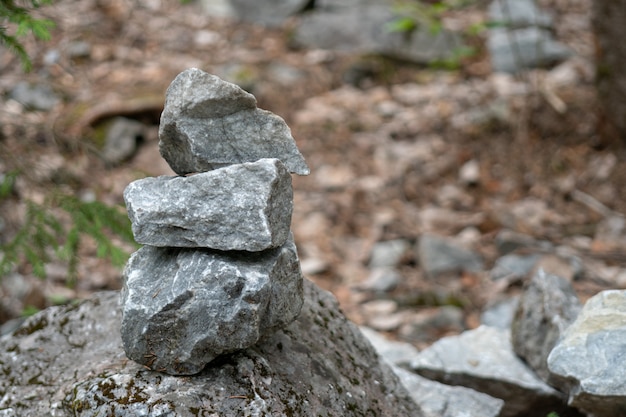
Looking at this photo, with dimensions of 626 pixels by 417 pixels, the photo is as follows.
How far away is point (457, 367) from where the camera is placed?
349cm

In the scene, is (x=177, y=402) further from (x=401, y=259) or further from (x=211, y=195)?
(x=401, y=259)

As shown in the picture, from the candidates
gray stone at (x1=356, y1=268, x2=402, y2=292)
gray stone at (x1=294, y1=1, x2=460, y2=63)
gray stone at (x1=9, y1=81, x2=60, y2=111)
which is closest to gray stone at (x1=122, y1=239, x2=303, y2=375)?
gray stone at (x1=356, y1=268, x2=402, y2=292)

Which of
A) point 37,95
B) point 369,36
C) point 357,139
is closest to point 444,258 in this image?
point 357,139

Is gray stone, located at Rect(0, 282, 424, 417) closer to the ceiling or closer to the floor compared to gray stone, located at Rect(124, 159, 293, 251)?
closer to the floor

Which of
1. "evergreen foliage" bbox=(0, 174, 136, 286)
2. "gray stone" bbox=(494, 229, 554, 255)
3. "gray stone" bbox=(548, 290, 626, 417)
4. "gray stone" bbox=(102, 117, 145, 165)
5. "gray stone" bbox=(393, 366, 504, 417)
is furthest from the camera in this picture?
"gray stone" bbox=(102, 117, 145, 165)

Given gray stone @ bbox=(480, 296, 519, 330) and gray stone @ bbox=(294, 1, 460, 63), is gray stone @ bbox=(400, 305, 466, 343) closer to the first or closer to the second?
gray stone @ bbox=(480, 296, 519, 330)

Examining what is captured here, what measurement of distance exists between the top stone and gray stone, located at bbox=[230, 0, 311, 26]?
7169mm

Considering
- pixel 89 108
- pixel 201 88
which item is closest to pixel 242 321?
pixel 201 88

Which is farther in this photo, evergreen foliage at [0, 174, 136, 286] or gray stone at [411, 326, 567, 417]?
evergreen foliage at [0, 174, 136, 286]

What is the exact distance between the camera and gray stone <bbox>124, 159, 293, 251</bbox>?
209 centimetres

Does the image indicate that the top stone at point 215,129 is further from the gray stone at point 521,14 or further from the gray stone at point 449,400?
the gray stone at point 521,14

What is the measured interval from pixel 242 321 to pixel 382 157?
5074mm

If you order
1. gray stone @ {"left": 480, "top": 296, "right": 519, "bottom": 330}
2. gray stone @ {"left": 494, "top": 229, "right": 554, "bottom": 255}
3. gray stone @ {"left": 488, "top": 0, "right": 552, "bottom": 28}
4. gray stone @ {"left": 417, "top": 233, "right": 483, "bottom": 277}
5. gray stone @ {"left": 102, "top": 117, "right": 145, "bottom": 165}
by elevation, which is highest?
gray stone @ {"left": 488, "top": 0, "right": 552, "bottom": 28}

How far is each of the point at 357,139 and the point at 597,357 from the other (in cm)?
488
